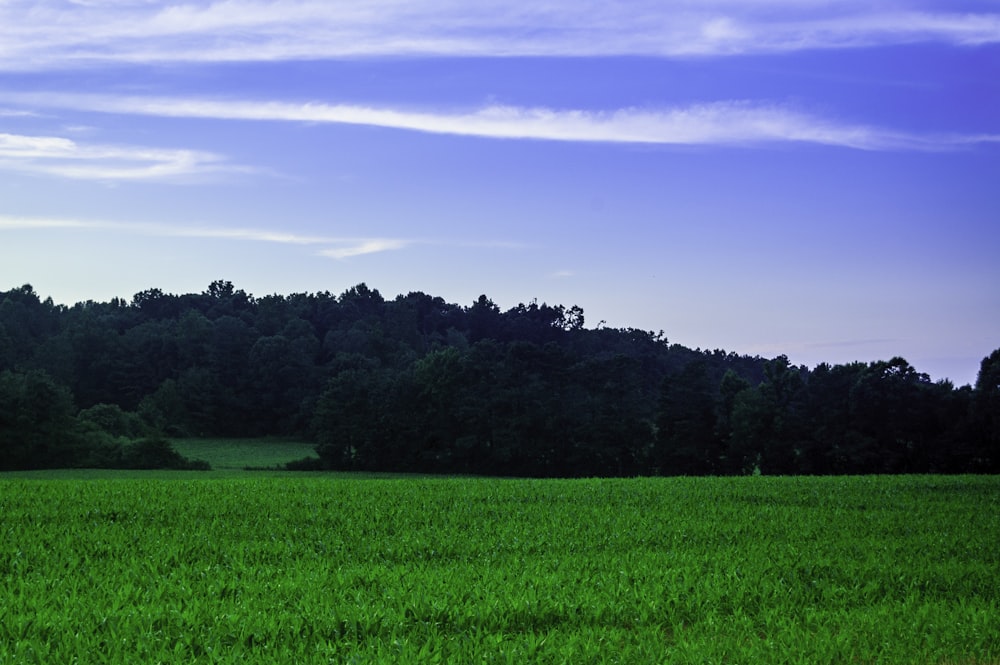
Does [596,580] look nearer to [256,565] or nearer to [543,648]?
[543,648]

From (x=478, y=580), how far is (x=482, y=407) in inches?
2341

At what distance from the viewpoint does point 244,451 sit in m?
82.3

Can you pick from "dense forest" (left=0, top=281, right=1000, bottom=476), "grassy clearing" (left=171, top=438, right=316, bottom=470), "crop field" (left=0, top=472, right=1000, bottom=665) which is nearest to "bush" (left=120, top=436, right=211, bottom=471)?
"dense forest" (left=0, top=281, right=1000, bottom=476)

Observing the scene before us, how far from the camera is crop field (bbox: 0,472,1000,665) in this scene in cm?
1001

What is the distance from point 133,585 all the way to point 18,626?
7.24 feet

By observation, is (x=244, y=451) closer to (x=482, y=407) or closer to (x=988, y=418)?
(x=482, y=407)

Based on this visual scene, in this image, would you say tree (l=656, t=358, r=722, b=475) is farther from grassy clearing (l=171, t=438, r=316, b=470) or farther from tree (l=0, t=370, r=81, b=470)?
tree (l=0, t=370, r=81, b=470)

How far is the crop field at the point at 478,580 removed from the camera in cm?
1001

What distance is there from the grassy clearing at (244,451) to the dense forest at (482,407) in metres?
3.37

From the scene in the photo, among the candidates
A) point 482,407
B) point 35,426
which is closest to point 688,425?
point 482,407

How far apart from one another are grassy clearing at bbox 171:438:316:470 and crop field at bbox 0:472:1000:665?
172 ft

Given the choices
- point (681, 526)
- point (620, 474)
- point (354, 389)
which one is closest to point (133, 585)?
point (681, 526)

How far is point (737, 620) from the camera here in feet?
37.4

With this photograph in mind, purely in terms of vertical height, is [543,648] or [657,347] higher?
[657,347]
